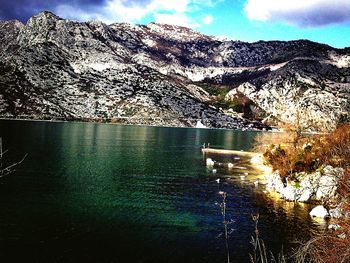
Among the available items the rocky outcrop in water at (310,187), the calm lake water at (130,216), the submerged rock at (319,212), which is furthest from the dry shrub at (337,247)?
the rocky outcrop in water at (310,187)

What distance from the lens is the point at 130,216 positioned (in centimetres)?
5034

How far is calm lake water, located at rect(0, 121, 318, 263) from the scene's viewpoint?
123ft

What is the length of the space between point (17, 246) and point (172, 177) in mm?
49513

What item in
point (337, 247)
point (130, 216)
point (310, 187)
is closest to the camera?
point (337, 247)

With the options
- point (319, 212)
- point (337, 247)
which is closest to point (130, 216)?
point (319, 212)

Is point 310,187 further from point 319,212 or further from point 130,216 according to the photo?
point 130,216

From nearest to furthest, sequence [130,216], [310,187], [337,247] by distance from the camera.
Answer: [337,247], [130,216], [310,187]

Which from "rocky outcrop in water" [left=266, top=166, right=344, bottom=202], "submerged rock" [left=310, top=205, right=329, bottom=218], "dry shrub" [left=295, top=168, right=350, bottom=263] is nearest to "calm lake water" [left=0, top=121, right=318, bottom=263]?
"submerged rock" [left=310, top=205, right=329, bottom=218]

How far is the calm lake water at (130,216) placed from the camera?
37.6m

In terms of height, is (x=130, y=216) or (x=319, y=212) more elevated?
(x=319, y=212)

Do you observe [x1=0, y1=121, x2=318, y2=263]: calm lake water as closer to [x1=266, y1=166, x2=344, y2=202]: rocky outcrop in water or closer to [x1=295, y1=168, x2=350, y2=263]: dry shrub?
[x1=266, y1=166, x2=344, y2=202]: rocky outcrop in water

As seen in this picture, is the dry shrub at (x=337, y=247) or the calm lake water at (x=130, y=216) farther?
the calm lake water at (x=130, y=216)

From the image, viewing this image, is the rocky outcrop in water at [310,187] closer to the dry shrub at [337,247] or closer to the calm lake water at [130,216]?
the calm lake water at [130,216]

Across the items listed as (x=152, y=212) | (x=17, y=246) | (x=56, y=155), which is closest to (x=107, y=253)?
(x=17, y=246)
